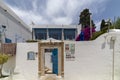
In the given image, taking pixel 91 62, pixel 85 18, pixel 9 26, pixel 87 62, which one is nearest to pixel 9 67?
pixel 9 26

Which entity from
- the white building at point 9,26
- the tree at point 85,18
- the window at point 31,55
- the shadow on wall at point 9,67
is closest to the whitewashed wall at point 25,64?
the window at point 31,55

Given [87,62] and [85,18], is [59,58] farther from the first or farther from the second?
[85,18]

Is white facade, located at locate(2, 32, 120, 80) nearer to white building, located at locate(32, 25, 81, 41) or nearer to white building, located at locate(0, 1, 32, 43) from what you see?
white building, located at locate(0, 1, 32, 43)

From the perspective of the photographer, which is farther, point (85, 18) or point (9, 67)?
point (85, 18)

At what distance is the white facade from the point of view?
18.1 metres

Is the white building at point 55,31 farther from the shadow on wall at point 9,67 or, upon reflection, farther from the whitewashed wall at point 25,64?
the whitewashed wall at point 25,64

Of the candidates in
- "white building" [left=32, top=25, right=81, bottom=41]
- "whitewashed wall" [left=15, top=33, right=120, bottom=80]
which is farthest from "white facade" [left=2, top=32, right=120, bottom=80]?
"white building" [left=32, top=25, right=81, bottom=41]

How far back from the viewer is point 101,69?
18422 millimetres

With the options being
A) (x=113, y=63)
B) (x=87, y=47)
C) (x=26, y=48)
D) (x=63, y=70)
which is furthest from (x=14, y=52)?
(x=113, y=63)

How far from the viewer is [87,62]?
1856cm

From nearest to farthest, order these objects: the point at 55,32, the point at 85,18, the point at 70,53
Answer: the point at 70,53 → the point at 55,32 → the point at 85,18

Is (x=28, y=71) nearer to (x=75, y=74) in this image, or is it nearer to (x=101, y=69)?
(x=75, y=74)

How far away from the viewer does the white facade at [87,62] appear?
59.5ft

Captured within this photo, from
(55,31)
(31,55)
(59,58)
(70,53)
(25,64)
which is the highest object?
(55,31)
